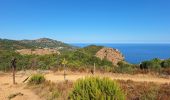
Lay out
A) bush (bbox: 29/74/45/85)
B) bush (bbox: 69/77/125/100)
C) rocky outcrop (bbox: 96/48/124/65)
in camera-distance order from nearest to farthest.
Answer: bush (bbox: 69/77/125/100) → bush (bbox: 29/74/45/85) → rocky outcrop (bbox: 96/48/124/65)

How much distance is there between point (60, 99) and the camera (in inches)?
454

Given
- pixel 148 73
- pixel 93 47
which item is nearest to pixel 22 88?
pixel 148 73

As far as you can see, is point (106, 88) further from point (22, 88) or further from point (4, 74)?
point (4, 74)

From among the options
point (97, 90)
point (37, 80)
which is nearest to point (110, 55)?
point (37, 80)

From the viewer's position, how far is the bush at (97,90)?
7.59 meters

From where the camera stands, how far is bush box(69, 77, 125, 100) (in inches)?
299

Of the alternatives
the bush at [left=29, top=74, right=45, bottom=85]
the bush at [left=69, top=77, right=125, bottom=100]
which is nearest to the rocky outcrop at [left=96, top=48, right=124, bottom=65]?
the bush at [left=29, top=74, right=45, bottom=85]

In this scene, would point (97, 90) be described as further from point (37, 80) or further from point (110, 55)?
point (110, 55)

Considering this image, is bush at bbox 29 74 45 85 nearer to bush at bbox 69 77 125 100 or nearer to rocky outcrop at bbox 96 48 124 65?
bush at bbox 69 77 125 100

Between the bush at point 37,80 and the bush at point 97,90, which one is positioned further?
the bush at point 37,80

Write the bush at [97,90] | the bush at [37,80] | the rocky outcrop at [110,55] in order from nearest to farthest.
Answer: the bush at [97,90] → the bush at [37,80] → the rocky outcrop at [110,55]

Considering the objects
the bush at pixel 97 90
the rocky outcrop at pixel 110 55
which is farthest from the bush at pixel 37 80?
the rocky outcrop at pixel 110 55

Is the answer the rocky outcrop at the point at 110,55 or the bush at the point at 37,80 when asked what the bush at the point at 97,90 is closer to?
the bush at the point at 37,80

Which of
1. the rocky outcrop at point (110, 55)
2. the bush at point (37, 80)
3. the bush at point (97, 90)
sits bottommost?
the rocky outcrop at point (110, 55)
